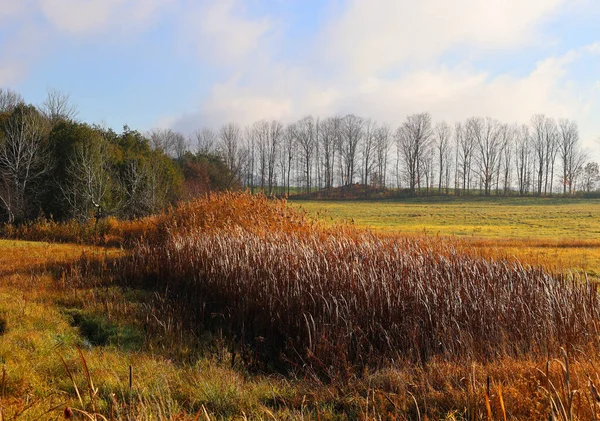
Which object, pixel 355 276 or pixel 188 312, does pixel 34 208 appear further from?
pixel 355 276

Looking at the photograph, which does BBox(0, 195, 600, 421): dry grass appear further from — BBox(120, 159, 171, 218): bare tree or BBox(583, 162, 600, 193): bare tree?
BBox(583, 162, 600, 193): bare tree

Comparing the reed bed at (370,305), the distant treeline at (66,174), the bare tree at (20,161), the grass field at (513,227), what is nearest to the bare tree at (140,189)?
the distant treeline at (66,174)

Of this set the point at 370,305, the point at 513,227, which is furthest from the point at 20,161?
the point at 513,227

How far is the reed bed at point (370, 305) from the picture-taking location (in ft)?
18.2

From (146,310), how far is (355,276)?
3654mm

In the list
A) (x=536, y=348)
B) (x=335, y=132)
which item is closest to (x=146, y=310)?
(x=536, y=348)

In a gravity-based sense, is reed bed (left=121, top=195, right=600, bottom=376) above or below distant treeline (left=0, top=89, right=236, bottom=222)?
below

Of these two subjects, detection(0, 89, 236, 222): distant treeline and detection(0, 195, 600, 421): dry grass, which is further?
detection(0, 89, 236, 222): distant treeline

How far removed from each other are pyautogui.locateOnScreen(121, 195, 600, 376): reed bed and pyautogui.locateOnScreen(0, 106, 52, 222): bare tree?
15.4 m

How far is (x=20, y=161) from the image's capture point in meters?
Result: 20.8

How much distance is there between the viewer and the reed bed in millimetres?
5543

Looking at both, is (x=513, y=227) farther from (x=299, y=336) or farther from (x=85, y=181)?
(x=299, y=336)

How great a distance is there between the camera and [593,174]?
63.9m

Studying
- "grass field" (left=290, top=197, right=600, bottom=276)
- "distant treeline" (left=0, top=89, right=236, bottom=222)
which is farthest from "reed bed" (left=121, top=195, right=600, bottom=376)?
"distant treeline" (left=0, top=89, right=236, bottom=222)
